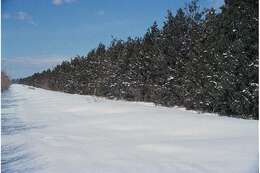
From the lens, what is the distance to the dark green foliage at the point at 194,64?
1708 cm

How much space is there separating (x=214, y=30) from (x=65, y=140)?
10.3 metres

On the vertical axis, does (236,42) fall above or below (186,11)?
below

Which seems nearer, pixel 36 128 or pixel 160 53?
pixel 36 128

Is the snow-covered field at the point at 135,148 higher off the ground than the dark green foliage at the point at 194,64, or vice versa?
the dark green foliage at the point at 194,64

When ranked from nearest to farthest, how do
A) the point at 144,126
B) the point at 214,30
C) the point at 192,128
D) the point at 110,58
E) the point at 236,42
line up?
the point at 192,128, the point at 144,126, the point at 236,42, the point at 214,30, the point at 110,58

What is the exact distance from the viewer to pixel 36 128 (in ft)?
48.3

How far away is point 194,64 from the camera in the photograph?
72.9 feet

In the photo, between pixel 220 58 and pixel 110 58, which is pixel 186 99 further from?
pixel 110 58

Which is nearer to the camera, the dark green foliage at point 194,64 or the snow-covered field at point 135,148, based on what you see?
the snow-covered field at point 135,148

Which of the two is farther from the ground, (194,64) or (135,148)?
(194,64)

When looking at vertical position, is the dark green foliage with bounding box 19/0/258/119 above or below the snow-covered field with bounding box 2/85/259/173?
above

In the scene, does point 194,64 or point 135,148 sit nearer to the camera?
point 135,148

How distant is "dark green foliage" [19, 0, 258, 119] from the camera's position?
17.1 meters

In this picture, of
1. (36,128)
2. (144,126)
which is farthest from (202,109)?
(36,128)
